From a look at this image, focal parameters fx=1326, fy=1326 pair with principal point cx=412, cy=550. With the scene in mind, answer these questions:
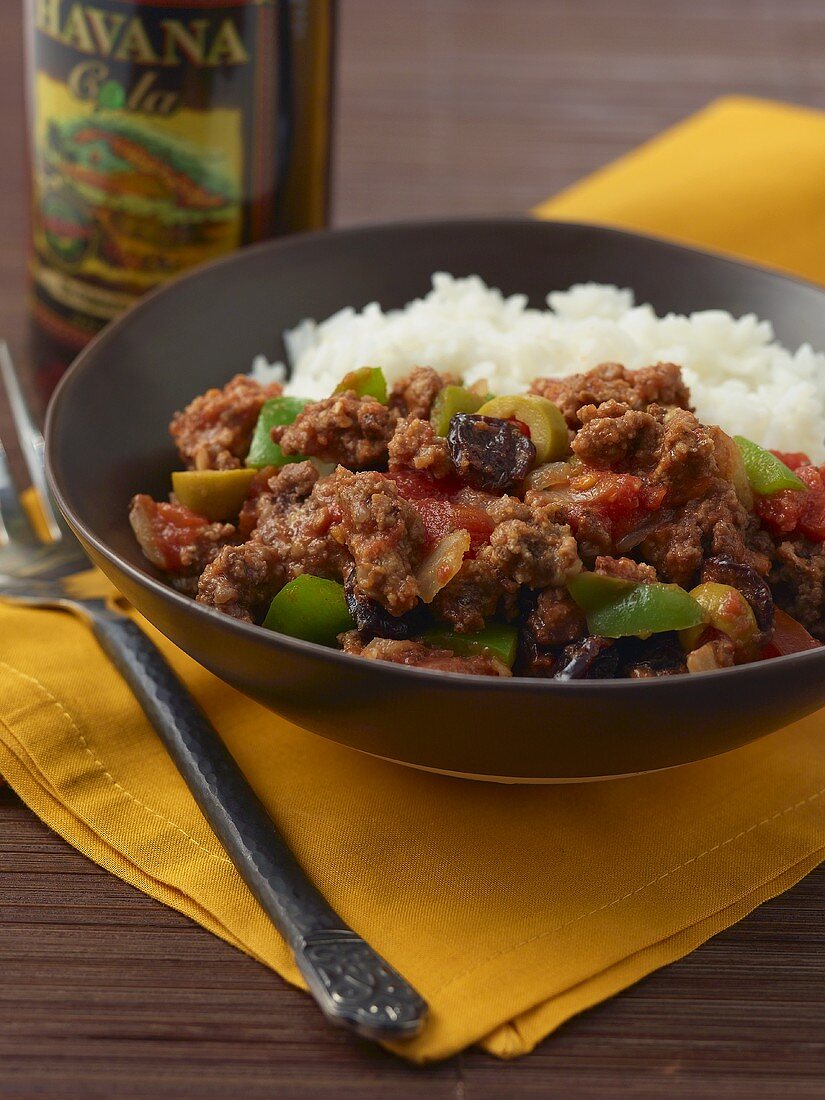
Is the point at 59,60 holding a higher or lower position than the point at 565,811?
higher

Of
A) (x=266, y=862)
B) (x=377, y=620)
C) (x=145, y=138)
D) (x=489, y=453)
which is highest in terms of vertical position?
(x=145, y=138)

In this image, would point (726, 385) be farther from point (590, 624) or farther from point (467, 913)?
point (467, 913)

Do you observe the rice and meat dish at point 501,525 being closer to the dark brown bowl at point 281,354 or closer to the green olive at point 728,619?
the green olive at point 728,619

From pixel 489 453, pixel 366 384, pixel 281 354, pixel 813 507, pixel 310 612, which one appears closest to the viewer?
pixel 310 612

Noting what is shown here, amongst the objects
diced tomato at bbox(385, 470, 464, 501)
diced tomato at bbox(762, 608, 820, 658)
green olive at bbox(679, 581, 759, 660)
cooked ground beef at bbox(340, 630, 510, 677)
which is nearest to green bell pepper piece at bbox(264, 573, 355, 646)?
cooked ground beef at bbox(340, 630, 510, 677)

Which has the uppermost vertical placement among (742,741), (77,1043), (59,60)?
(59,60)

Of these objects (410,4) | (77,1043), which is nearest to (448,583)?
(77,1043)

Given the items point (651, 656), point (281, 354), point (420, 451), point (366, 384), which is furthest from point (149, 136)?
point (651, 656)

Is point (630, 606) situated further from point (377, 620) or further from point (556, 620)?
point (377, 620)
